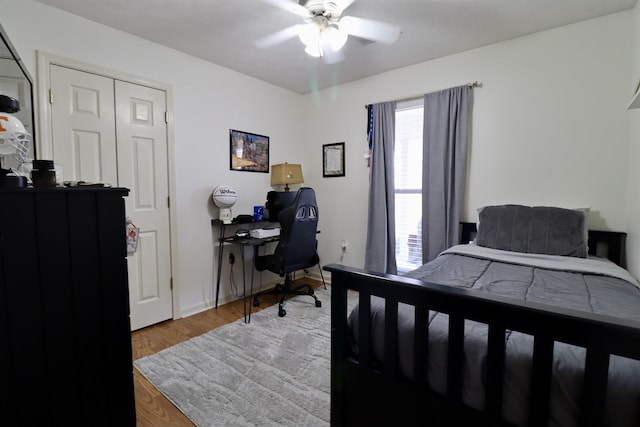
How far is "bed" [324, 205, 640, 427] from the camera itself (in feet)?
2.37

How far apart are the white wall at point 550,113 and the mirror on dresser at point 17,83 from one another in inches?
120

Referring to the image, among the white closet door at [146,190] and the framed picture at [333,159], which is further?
the framed picture at [333,159]

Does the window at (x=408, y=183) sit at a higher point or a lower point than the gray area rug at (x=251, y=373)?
higher

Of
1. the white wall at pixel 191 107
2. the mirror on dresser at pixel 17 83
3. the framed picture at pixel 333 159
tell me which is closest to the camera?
the mirror on dresser at pixel 17 83

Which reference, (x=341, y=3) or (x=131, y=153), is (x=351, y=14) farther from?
(x=131, y=153)

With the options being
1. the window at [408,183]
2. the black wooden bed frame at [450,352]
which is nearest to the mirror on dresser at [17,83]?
the black wooden bed frame at [450,352]

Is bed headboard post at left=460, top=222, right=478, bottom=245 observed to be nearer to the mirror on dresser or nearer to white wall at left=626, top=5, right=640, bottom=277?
white wall at left=626, top=5, right=640, bottom=277

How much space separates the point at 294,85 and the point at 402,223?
2216 mm

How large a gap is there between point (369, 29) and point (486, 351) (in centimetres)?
191

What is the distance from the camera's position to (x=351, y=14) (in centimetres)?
217

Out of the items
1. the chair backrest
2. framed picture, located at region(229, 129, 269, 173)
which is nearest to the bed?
the chair backrest

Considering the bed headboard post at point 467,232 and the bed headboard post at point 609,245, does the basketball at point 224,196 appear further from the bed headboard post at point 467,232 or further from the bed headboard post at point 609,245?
the bed headboard post at point 609,245

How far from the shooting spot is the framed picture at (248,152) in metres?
3.21

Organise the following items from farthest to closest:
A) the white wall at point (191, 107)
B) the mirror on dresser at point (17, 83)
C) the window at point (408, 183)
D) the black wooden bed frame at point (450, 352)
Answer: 1. the window at point (408, 183)
2. the white wall at point (191, 107)
3. the mirror on dresser at point (17, 83)
4. the black wooden bed frame at point (450, 352)
